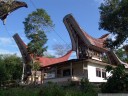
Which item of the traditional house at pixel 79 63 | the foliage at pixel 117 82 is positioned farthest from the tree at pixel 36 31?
the foliage at pixel 117 82

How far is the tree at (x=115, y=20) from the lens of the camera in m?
23.4

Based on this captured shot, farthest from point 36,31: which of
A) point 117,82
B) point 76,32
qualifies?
point 117,82

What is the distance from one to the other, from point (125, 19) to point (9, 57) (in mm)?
35631

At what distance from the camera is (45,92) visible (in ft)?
51.4

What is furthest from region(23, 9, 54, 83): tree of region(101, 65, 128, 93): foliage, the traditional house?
region(101, 65, 128, 93): foliage

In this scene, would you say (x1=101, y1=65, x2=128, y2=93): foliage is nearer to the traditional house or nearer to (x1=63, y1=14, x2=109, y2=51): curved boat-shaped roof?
the traditional house

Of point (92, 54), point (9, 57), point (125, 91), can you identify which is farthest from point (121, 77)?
point (9, 57)

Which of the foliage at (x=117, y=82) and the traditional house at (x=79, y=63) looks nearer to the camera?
the foliage at (x=117, y=82)

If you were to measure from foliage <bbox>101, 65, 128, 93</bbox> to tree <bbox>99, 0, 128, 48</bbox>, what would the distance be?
1193 cm

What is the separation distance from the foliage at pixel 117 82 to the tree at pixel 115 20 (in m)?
11.9

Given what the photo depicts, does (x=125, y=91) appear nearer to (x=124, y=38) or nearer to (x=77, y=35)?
(x=124, y=38)

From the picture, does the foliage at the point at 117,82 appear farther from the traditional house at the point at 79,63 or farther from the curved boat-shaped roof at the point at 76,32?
the curved boat-shaped roof at the point at 76,32

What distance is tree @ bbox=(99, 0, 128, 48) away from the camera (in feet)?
76.6

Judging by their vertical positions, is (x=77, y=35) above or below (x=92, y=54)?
above
